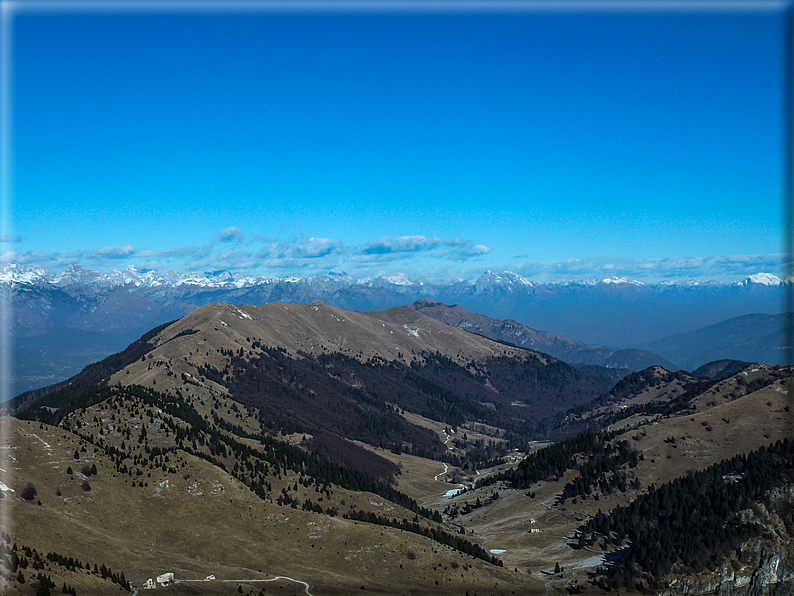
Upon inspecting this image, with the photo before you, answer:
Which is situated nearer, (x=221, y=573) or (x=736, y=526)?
(x=221, y=573)

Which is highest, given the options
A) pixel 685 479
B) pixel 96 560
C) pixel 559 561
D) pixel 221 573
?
pixel 96 560

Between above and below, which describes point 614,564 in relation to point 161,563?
below

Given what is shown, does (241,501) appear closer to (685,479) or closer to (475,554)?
(475,554)

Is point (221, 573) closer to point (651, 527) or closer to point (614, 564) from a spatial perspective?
point (614, 564)

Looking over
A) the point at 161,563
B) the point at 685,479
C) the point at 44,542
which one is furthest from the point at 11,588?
the point at 685,479

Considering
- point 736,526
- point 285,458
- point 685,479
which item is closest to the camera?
point 736,526

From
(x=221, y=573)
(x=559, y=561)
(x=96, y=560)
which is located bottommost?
(x=559, y=561)

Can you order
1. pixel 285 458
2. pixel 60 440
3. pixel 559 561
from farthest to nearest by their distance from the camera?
pixel 285 458, pixel 559 561, pixel 60 440

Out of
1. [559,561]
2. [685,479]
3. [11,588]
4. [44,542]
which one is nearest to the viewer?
[11,588]

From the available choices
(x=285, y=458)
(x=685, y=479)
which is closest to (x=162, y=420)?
(x=285, y=458)
